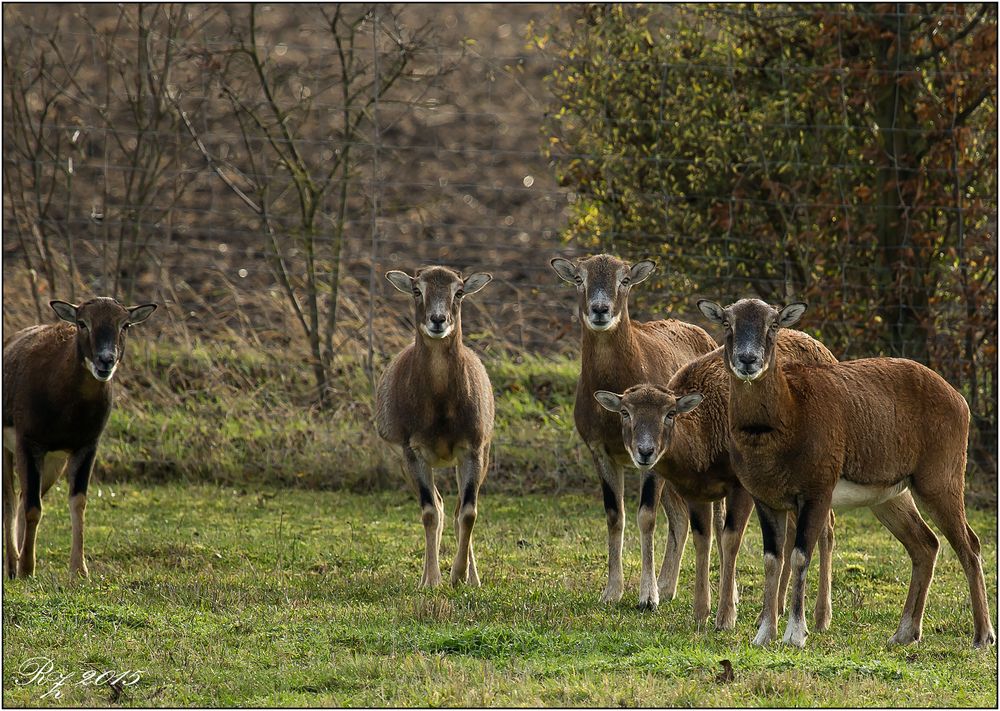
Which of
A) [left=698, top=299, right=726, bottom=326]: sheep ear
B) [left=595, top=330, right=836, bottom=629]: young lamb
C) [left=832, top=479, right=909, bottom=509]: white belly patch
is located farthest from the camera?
[left=595, top=330, right=836, bottom=629]: young lamb

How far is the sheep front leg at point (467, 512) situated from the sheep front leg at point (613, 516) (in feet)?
2.64

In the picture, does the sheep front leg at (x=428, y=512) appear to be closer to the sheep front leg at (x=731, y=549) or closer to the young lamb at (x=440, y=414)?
the young lamb at (x=440, y=414)

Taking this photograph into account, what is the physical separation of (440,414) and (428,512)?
2.19 ft

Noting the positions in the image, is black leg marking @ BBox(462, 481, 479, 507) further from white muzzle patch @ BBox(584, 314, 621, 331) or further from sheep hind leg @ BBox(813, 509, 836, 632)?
sheep hind leg @ BBox(813, 509, 836, 632)

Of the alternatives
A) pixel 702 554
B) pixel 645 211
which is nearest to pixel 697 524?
pixel 702 554

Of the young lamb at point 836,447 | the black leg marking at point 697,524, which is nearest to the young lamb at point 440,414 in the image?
the black leg marking at point 697,524

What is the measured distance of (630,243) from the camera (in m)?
14.5

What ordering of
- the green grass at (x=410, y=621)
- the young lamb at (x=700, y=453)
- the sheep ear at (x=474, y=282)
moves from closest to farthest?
the green grass at (x=410, y=621) → the young lamb at (x=700, y=453) → the sheep ear at (x=474, y=282)

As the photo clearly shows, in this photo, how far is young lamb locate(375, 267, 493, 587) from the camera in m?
10.0

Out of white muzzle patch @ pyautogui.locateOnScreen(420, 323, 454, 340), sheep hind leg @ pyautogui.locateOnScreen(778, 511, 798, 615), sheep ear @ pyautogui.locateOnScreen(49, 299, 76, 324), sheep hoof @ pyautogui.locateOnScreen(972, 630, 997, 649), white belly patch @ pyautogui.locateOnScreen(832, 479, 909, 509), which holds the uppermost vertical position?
sheep ear @ pyautogui.locateOnScreen(49, 299, 76, 324)

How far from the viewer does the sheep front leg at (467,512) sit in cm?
1003

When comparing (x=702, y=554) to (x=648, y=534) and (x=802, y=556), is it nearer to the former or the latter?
(x=648, y=534)

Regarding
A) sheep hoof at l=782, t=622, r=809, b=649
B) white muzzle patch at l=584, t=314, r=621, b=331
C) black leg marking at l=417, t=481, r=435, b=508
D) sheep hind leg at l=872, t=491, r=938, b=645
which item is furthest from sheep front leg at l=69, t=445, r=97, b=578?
sheep hind leg at l=872, t=491, r=938, b=645

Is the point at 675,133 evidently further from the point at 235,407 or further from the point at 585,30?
the point at 235,407
